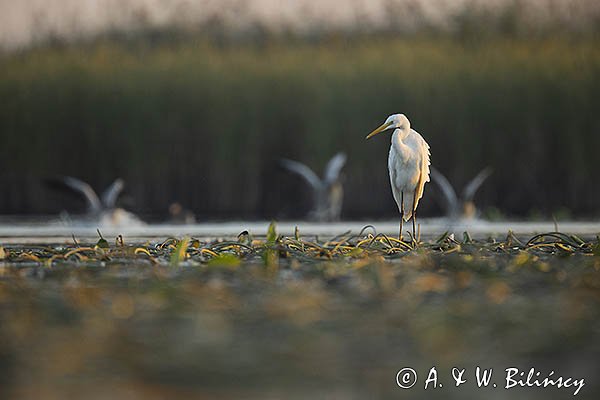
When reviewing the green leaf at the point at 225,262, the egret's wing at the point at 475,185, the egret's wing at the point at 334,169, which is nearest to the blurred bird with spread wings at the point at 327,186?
the egret's wing at the point at 334,169

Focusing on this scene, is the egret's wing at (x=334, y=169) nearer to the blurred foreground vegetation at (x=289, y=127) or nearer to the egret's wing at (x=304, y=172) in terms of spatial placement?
the egret's wing at (x=304, y=172)

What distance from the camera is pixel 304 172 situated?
1291 centimetres

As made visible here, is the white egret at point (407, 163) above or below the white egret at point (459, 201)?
above

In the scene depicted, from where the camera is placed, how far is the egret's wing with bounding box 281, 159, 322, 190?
506 inches

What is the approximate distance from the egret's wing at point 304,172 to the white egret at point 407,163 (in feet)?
18.2

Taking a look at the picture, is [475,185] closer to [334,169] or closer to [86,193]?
[334,169]

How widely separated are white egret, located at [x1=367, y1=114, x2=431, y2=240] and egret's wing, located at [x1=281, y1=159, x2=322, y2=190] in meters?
5.55

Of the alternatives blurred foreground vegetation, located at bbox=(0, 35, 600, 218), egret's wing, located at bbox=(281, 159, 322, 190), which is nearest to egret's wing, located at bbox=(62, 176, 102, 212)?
blurred foreground vegetation, located at bbox=(0, 35, 600, 218)

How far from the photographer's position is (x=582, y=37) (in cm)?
1477

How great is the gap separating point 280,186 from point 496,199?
274 cm

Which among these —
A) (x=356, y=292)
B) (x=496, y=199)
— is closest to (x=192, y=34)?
(x=496, y=199)

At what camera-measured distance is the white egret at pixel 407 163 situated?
7012mm

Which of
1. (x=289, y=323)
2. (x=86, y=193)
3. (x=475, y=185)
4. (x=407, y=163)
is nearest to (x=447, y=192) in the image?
(x=475, y=185)

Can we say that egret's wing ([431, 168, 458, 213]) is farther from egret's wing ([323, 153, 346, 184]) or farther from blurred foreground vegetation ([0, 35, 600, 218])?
egret's wing ([323, 153, 346, 184])
